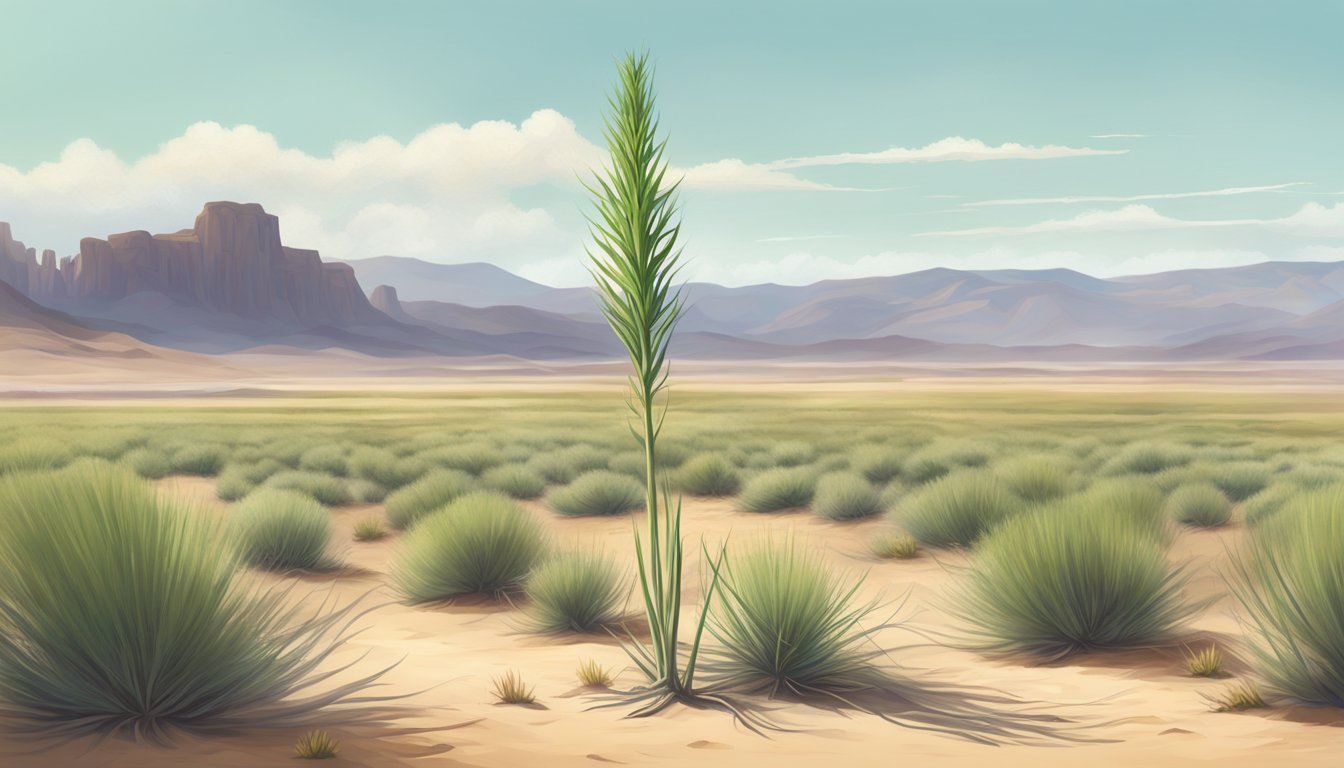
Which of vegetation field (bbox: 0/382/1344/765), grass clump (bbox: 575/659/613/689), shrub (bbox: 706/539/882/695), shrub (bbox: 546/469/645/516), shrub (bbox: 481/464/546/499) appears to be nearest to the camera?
vegetation field (bbox: 0/382/1344/765)

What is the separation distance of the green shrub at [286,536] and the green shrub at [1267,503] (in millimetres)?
13050

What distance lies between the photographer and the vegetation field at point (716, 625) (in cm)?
600

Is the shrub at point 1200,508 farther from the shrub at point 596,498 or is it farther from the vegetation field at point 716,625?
the shrub at point 596,498

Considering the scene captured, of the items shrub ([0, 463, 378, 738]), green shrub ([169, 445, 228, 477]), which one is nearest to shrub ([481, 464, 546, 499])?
green shrub ([169, 445, 228, 477])

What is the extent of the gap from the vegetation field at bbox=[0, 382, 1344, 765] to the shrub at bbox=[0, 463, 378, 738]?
16 millimetres

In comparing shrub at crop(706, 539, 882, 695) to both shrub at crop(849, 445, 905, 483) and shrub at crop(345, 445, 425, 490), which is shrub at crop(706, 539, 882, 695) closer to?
shrub at crop(849, 445, 905, 483)

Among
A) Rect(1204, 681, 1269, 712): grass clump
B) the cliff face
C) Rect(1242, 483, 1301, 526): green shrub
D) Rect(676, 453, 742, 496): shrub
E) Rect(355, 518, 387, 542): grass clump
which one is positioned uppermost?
the cliff face

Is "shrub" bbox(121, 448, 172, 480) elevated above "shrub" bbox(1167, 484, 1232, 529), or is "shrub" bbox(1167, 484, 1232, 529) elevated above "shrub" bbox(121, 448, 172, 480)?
"shrub" bbox(1167, 484, 1232, 529)

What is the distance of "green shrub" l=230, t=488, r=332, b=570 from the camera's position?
14.3m

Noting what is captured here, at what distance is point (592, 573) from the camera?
418 inches

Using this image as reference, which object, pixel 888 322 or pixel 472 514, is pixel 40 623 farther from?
pixel 888 322

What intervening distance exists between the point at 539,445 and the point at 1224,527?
66.4 feet

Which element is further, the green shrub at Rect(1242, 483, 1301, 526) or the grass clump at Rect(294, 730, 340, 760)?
the green shrub at Rect(1242, 483, 1301, 526)

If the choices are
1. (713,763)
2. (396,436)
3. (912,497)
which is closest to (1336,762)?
(713,763)
